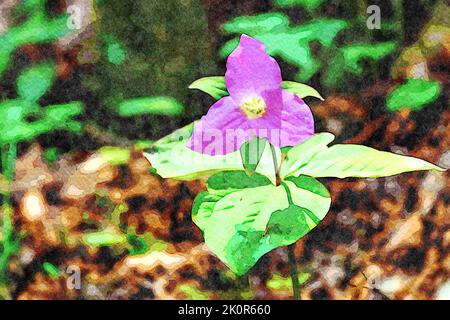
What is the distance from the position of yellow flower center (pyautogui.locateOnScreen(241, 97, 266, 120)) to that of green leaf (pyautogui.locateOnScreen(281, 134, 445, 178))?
3.2 inches

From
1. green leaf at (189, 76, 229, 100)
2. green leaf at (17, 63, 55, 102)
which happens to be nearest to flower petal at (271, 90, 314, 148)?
green leaf at (189, 76, 229, 100)

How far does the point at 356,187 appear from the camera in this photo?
3.86 feet

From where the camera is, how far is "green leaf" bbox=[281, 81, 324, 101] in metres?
1.15

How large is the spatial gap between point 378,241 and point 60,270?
54 centimetres

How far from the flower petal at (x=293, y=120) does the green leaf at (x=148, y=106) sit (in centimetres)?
17

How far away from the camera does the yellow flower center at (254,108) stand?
1140 mm

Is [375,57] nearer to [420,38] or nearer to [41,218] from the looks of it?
[420,38]

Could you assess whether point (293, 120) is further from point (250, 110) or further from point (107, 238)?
point (107, 238)

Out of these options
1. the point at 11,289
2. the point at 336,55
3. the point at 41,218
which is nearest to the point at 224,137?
the point at 336,55

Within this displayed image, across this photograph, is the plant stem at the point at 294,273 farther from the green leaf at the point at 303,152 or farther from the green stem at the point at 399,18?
the green stem at the point at 399,18

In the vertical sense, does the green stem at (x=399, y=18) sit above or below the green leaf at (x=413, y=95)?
above

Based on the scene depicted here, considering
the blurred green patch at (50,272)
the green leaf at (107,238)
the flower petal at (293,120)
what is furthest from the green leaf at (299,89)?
the blurred green patch at (50,272)

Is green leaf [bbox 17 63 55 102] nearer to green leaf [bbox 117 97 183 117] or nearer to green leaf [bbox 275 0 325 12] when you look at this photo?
green leaf [bbox 117 97 183 117]

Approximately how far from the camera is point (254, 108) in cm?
114
